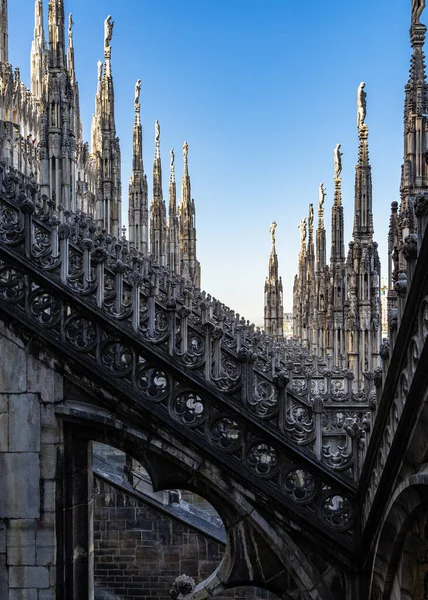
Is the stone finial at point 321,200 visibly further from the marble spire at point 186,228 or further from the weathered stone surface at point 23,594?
the weathered stone surface at point 23,594

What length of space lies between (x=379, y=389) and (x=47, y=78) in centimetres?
1800

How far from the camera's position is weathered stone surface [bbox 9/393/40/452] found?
27.9 ft

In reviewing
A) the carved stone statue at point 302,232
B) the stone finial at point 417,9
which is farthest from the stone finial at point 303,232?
the stone finial at point 417,9

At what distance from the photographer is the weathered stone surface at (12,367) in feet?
27.6

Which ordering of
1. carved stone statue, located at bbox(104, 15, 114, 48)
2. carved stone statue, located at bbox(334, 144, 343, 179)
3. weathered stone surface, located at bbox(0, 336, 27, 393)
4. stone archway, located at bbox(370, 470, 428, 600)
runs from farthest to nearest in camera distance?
carved stone statue, located at bbox(104, 15, 114, 48), carved stone statue, located at bbox(334, 144, 343, 179), weathered stone surface, located at bbox(0, 336, 27, 393), stone archway, located at bbox(370, 470, 428, 600)

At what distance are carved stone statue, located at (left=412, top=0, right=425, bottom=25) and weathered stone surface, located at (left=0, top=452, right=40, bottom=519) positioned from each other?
9794 mm

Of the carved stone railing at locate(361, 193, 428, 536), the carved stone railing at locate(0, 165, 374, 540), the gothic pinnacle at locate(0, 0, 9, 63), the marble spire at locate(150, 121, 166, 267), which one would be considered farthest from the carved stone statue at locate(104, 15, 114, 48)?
the carved stone railing at locate(361, 193, 428, 536)

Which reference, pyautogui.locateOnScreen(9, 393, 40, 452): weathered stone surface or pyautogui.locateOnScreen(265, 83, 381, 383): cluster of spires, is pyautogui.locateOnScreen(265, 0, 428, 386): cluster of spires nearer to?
pyautogui.locateOnScreen(265, 83, 381, 383): cluster of spires

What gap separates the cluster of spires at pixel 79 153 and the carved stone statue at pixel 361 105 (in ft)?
26.3

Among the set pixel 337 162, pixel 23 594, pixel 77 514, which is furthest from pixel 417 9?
pixel 337 162

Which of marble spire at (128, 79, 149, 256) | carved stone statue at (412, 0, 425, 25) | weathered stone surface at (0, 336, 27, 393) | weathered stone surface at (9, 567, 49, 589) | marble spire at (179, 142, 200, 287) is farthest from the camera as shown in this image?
marble spire at (179, 142, 200, 287)

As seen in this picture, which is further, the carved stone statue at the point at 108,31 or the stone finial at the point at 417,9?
the carved stone statue at the point at 108,31

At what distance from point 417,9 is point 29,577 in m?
10.8

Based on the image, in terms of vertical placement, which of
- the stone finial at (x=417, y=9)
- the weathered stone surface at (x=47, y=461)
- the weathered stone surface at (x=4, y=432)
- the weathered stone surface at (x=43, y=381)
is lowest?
the weathered stone surface at (x=47, y=461)
